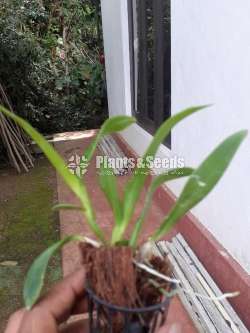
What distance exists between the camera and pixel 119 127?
70 centimetres

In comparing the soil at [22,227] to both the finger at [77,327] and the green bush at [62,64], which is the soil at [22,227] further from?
the green bush at [62,64]

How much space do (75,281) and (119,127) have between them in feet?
1.12

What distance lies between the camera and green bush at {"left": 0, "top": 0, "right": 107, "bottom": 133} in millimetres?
5785

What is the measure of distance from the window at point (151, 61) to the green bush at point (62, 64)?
2.27 m

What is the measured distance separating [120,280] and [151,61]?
9.47 ft

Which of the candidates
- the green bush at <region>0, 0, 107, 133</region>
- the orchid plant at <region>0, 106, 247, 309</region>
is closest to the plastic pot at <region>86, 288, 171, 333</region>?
the orchid plant at <region>0, 106, 247, 309</region>

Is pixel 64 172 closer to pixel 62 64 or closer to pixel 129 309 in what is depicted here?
pixel 129 309

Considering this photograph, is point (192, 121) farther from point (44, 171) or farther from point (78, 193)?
point (44, 171)

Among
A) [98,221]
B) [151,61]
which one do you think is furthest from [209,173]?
[151,61]

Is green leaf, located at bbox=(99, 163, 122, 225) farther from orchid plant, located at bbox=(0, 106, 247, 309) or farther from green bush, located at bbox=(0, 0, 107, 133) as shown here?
green bush, located at bbox=(0, 0, 107, 133)

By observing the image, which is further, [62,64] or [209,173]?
[62,64]

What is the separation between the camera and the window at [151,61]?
285 centimetres

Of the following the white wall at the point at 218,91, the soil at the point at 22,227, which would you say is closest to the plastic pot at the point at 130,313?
the white wall at the point at 218,91

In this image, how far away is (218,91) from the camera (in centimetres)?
184
